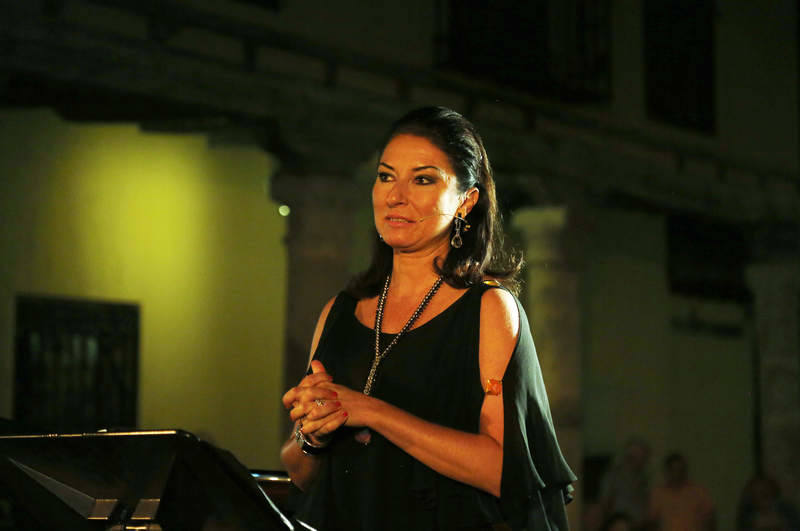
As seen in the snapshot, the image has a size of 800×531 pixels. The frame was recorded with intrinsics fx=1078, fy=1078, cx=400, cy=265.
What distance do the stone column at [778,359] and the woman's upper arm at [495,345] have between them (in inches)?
318

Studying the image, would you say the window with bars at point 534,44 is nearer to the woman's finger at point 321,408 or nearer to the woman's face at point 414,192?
the woman's face at point 414,192

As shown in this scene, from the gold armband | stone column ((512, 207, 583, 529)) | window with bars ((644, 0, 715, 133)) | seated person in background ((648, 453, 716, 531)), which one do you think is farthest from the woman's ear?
window with bars ((644, 0, 715, 133))

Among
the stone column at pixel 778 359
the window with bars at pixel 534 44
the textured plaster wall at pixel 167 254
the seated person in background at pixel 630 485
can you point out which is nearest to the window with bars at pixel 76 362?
the textured plaster wall at pixel 167 254

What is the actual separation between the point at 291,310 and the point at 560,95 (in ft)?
10.5

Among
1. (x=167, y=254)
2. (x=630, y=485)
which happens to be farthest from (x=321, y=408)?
(x=630, y=485)

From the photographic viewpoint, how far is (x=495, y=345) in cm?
188

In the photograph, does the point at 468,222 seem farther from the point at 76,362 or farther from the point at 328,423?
the point at 76,362

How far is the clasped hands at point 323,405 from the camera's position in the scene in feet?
5.79

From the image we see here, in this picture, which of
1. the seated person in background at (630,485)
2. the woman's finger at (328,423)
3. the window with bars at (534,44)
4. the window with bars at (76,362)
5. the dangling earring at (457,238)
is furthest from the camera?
the seated person in background at (630,485)

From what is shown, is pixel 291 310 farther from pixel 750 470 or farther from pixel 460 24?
pixel 750 470

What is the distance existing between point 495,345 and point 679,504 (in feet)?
21.3

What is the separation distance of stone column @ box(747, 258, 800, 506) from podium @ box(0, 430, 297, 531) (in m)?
8.59

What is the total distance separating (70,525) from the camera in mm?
1558

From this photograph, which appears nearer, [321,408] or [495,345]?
[321,408]
